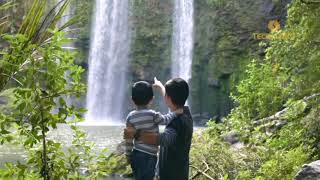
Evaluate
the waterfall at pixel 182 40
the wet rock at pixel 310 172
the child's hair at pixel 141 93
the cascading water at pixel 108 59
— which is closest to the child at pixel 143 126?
→ the child's hair at pixel 141 93

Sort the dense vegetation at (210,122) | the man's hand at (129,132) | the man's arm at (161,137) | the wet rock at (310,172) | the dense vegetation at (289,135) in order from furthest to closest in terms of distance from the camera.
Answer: the dense vegetation at (289,135) → the wet rock at (310,172) → the man's hand at (129,132) → the man's arm at (161,137) → the dense vegetation at (210,122)

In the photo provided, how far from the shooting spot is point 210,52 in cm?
3300

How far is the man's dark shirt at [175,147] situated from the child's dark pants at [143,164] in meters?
0.16

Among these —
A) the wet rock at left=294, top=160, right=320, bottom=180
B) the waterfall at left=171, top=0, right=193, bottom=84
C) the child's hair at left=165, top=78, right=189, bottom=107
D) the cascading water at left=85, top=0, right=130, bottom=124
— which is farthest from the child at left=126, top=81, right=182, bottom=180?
the cascading water at left=85, top=0, right=130, bottom=124

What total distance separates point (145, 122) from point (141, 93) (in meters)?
0.21

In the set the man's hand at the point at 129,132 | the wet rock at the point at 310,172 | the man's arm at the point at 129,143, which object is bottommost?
the wet rock at the point at 310,172

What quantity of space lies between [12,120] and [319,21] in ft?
17.9

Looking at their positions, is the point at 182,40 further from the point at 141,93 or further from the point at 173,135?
the point at 173,135

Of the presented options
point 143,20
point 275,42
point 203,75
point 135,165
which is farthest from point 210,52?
point 135,165

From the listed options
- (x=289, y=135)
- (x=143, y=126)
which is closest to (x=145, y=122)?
(x=143, y=126)

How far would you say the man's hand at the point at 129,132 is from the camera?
3.61 metres

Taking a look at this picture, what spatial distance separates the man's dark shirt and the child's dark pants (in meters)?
0.16

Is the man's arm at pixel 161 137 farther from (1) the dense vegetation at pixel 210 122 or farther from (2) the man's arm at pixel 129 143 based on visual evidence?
(1) the dense vegetation at pixel 210 122

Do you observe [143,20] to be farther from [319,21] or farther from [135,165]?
[135,165]
